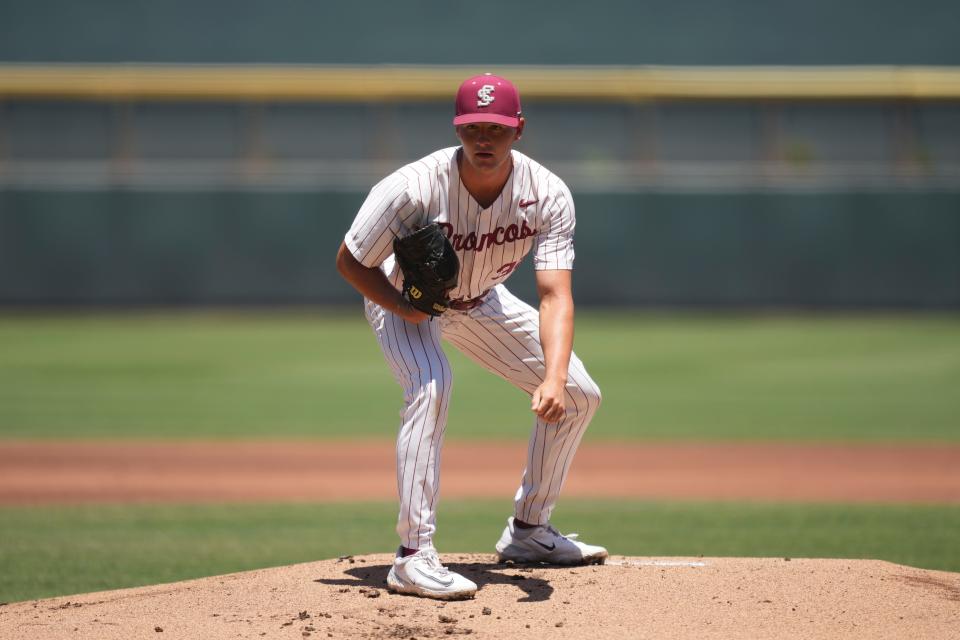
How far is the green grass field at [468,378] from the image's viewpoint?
9867 mm

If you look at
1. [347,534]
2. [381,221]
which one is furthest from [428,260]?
[347,534]

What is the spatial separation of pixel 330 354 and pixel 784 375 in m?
5.64

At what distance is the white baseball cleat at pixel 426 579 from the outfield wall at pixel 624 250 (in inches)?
557

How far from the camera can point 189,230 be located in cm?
1798

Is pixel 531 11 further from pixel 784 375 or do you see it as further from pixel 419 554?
pixel 419 554

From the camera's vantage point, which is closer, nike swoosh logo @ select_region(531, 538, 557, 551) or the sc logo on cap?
the sc logo on cap

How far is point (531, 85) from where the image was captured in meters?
18.7

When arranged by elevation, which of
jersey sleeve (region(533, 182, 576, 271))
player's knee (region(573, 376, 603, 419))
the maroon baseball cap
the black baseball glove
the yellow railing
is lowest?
player's knee (region(573, 376, 603, 419))

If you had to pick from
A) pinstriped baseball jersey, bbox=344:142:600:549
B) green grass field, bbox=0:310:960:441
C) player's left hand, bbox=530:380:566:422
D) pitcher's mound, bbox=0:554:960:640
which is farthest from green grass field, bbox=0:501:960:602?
green grass field, bbox=0:310:960:441

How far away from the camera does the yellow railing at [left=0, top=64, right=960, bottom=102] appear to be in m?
18.6

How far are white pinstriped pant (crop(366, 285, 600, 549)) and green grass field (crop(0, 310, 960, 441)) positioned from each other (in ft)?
16.9

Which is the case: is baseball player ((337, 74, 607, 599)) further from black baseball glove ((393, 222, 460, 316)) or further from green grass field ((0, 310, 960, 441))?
green grass field ((0, 310, 960, 441))

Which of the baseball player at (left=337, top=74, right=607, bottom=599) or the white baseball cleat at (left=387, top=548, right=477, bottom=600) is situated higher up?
the baseball player at (left=337, top=74, right=607, bottom=599)

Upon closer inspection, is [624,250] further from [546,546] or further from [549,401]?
[549,401]
